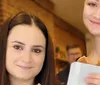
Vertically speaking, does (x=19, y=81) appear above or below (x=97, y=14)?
below

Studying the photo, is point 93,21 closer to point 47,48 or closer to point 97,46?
point 97,46

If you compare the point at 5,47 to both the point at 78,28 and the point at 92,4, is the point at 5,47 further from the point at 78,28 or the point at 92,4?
the point at 78,28

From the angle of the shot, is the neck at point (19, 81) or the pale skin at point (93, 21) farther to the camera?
the neck at point (19, 81)

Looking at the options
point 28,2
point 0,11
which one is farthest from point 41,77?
point 28,2

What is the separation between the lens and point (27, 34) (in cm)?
76

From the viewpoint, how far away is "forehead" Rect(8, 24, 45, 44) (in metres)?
0.75

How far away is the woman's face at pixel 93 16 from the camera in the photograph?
64 centimetres

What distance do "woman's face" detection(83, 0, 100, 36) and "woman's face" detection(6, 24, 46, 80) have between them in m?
0.17

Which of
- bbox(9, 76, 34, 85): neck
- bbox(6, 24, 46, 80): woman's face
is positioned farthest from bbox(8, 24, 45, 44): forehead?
bbox(9, 76, 34, 85): neck

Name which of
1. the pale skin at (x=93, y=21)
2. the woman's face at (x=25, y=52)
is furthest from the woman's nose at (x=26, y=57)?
the pale skin at (x=93, y=21)

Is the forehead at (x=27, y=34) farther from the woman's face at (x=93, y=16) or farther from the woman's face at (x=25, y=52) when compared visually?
the woman's face at (x=93, y=16)

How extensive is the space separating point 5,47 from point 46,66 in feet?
0.47

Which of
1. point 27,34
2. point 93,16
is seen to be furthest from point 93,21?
point 27,34

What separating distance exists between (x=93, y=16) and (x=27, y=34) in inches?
8.2
